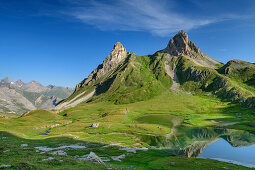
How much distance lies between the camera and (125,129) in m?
122

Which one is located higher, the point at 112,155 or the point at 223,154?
the point at 112,155

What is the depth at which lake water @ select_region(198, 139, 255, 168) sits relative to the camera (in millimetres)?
62875

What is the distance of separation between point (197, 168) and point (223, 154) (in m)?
40.6

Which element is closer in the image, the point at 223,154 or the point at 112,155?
the point at 112,155

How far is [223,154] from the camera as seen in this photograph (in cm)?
6988

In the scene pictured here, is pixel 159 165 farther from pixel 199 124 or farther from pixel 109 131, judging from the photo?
pixel 199 124

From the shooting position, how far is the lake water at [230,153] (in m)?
62.9

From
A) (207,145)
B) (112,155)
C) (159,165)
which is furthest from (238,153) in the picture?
(112,155)

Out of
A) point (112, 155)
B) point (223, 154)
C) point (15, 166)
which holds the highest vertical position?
point (15, 166)

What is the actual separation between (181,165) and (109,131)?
80962mm

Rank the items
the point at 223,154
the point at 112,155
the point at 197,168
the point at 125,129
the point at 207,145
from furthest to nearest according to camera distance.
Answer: the point at 125,129 → the point at 207,145 → the point at 223,154 → the point at 112,155 → the point at 197,168

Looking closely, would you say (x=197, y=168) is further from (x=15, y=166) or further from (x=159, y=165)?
(x=15, y=166)

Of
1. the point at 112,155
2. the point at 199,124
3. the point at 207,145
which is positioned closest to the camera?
the point at 112,155

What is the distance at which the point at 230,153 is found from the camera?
71250 mm
